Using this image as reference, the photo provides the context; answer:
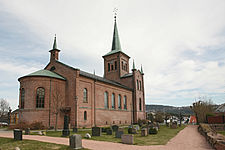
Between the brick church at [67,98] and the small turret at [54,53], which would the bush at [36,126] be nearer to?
the brick church at [67,98]

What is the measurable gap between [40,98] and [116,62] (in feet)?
90.2

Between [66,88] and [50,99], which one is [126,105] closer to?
[66,88]

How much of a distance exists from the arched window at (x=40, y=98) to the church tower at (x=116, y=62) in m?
25.6

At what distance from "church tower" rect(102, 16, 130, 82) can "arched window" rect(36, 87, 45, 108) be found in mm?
25611

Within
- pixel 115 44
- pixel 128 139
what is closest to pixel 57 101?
pixel 128 139

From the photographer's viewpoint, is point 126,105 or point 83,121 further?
point 126,105

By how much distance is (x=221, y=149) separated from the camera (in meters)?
9.99

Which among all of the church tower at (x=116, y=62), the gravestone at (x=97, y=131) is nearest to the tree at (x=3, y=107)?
the church tower at (x=116, y=62)

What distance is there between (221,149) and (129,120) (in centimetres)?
3494

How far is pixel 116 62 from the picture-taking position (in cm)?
5038

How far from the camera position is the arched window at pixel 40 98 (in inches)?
1055

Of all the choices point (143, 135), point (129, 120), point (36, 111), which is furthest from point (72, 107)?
point (129, 120)

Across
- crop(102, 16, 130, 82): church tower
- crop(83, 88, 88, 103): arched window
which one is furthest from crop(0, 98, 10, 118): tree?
crop(83, 88, 88, 103): arched window

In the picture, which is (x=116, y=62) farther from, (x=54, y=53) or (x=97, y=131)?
(x=97, y=131)
